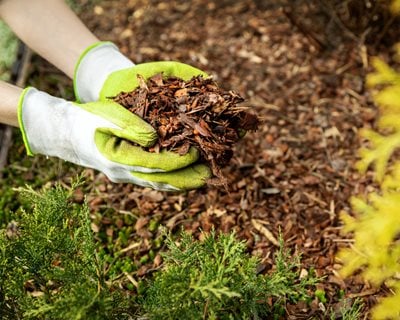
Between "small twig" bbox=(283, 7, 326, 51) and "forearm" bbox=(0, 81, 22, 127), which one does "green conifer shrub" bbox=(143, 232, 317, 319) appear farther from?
"small twig" bbox=(283, 7, 326, 51)

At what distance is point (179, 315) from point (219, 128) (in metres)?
0.86

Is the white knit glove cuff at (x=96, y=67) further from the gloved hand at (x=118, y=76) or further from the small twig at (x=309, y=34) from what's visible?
the small twig at (x=309, y=34)

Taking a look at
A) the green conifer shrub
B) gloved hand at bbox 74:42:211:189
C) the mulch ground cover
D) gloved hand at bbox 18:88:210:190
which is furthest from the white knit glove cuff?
the green conifer shrub

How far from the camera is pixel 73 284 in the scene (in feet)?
5.88

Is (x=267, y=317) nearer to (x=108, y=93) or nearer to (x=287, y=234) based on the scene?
(x=287, y=234)

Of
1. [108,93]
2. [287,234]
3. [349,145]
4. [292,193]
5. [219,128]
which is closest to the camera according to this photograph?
[219,128]

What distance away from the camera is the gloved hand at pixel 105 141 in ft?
6.82

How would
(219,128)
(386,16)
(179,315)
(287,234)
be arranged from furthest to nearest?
(386,16) < (287,234) < (219,128) < (179,315)

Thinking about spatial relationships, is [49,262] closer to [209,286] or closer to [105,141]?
[105,141]

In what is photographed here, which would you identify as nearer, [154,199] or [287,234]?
[287,234]

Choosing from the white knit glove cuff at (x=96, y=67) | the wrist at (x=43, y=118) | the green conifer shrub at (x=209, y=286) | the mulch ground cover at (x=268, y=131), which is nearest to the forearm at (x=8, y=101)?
the wrist at (x=43, y=118)

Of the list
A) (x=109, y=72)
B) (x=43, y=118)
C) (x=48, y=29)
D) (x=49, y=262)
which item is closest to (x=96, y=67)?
(x=109, y=72)

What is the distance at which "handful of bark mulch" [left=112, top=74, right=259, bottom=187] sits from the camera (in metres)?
2.14

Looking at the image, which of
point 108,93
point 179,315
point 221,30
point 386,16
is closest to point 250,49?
point 221,30
